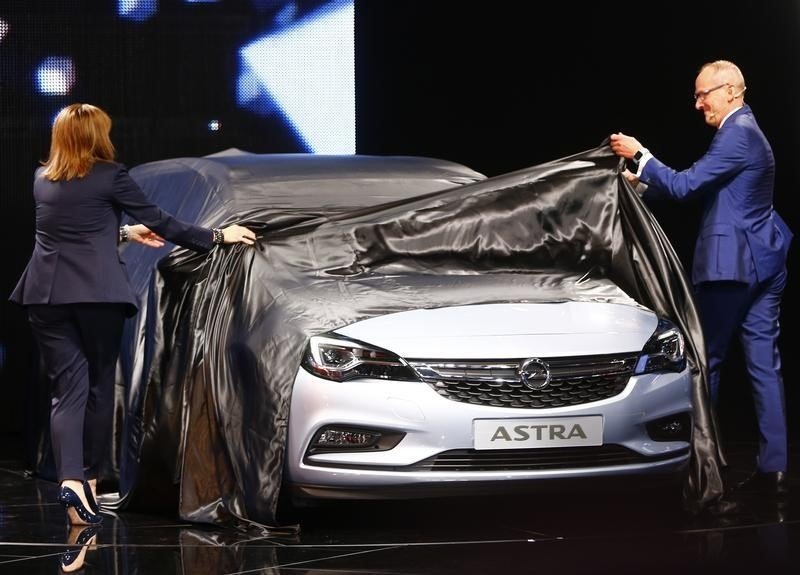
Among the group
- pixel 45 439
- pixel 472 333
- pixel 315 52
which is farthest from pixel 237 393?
pixel 315 52

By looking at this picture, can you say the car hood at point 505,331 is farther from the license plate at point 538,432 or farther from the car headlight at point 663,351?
the license plate at point 538,432

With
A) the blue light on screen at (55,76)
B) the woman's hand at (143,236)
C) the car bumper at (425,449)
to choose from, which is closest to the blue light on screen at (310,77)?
the blue light on screen at (55,76)

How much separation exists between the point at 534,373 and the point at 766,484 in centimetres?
176

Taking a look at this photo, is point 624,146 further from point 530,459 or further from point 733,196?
point 530,459

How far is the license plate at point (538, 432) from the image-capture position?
4.88 m

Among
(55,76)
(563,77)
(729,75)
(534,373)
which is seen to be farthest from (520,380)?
(563,77)

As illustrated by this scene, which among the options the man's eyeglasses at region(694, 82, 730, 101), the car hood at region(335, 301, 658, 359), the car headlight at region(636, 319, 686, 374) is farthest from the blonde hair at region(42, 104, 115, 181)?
the man's eyeglasses at region(694, 82, 730, 101)

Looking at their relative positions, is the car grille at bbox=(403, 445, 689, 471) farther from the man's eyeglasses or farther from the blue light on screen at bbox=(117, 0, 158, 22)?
the blue light on screen at bbox=(117, 0, 158, 22)

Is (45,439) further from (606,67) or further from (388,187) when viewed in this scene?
(606,67)

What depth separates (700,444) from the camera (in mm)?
5484

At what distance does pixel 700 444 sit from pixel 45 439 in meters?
3.13

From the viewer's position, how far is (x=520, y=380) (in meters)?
4.92

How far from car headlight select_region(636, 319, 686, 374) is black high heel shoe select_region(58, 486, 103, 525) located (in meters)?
2.08

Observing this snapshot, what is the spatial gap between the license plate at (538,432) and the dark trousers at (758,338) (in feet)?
4.15
